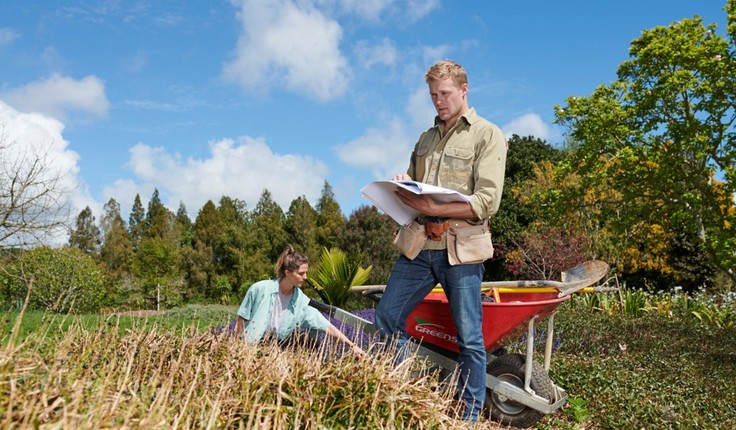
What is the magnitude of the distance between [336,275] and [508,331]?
6400mm

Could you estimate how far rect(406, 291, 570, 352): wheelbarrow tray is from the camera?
3.44m

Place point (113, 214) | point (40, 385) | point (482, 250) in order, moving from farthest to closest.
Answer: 1. point (113, 214)
2. point (482, 250)
3. point (40, 385)

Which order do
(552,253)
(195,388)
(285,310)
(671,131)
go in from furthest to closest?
(552,253), (671,131), (285,310), (195,388)

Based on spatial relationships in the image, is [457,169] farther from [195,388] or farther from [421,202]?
[195,388]

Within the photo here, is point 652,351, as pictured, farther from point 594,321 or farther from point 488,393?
point 488,393

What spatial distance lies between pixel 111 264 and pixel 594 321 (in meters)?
26.4

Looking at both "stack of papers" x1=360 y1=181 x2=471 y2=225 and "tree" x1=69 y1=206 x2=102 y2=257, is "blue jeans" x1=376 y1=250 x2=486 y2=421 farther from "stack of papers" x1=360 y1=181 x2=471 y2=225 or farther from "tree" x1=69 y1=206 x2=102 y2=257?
"tree" x1=69 y1=206 x2=102 y2=257

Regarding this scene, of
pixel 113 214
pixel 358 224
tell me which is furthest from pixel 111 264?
pixel 358 224

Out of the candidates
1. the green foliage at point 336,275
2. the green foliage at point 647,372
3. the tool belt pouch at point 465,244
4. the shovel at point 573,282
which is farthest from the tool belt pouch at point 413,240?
the green foliage at point 336,275

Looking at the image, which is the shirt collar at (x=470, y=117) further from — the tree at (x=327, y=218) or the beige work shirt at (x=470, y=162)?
the tree at (x=327, y=218)

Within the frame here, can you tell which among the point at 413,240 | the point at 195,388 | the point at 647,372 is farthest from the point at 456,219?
the point at 647,372

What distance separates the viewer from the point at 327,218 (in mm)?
25578

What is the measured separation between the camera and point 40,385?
2.04 m

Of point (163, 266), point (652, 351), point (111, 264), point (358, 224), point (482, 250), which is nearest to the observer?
point (482, 250)
